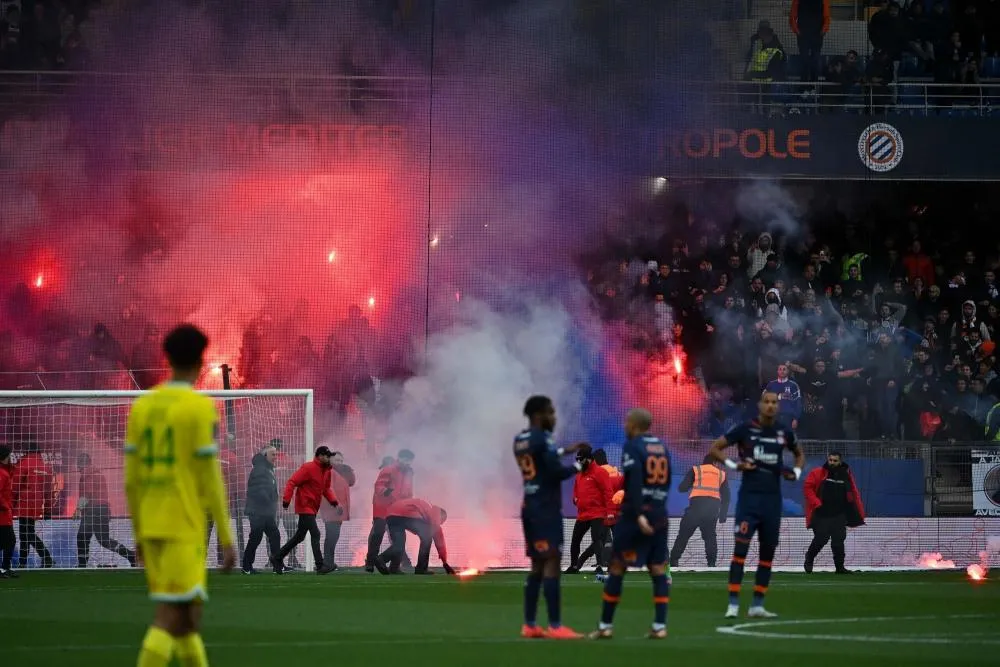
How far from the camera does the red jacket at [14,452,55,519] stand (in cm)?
2036

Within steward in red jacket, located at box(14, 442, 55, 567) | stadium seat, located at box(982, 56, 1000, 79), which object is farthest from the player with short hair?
stadium seat, located at box(982, 56, 1000, 79)

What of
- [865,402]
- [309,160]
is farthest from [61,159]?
[865,402]

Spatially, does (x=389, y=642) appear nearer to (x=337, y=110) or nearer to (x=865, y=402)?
(x=865, y=402)

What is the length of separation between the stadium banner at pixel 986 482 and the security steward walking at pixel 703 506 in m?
3.55

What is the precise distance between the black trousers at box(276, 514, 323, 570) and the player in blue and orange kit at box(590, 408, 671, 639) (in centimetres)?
900

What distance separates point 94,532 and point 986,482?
11974 mm

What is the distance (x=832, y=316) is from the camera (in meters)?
24.4

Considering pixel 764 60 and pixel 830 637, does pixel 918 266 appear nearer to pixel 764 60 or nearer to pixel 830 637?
pixel 764 60

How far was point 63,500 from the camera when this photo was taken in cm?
2081

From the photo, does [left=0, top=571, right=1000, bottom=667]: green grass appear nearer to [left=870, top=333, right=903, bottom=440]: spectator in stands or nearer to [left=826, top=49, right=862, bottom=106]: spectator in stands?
[left=870, top=333, right=903, bottom=440]: spectator in stands

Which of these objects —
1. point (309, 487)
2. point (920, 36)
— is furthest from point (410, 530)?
point (920, 36)

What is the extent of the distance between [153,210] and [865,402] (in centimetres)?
1208

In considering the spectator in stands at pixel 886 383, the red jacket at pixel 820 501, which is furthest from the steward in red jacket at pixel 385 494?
the spectator in stands at pixel 886 383

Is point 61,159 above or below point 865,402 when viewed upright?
above
